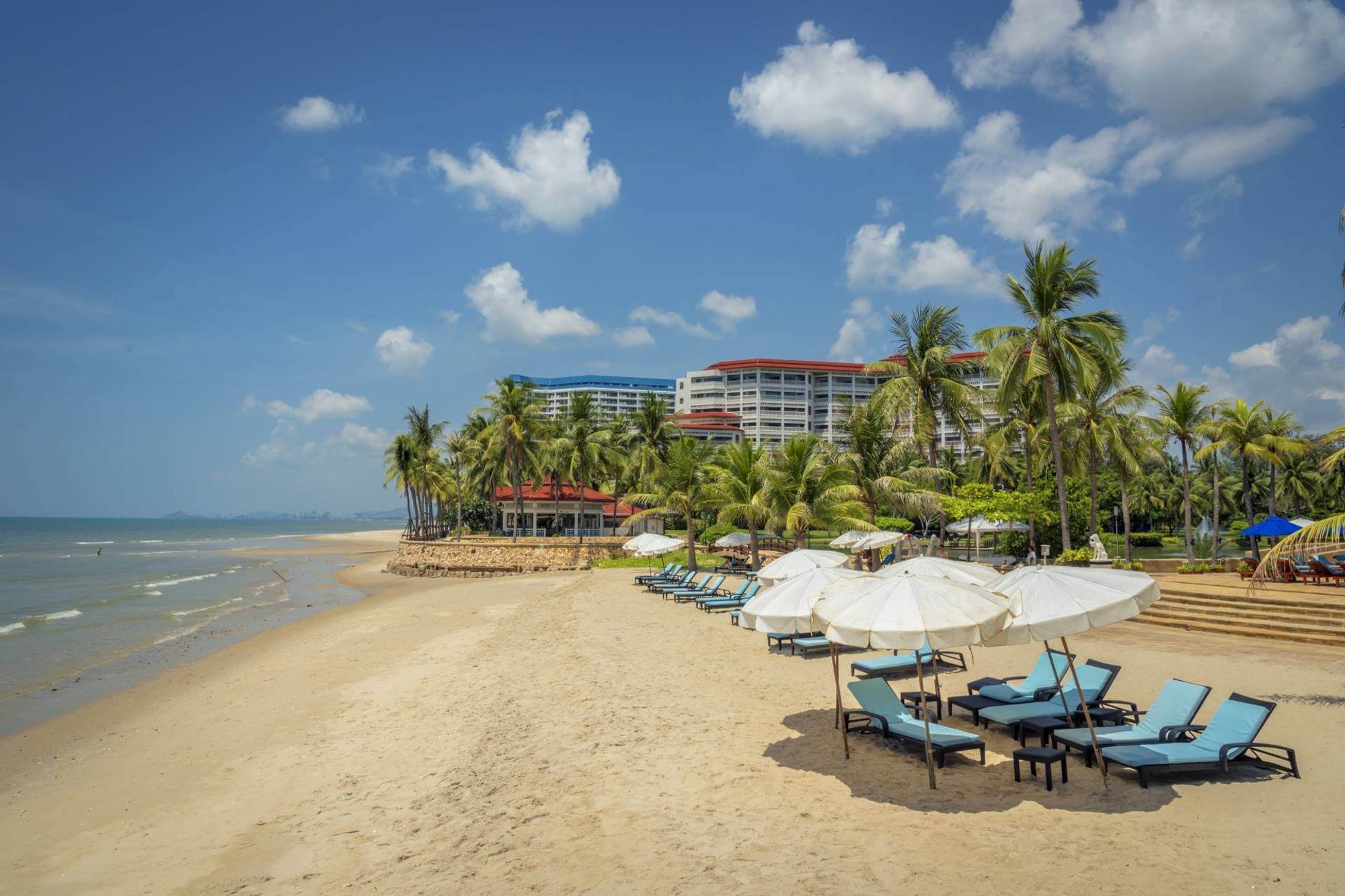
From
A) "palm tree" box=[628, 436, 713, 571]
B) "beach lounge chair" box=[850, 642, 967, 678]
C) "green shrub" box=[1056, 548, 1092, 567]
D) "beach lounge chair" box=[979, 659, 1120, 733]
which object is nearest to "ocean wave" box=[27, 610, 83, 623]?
"palm tree" box=[628, 436, 713, 571]

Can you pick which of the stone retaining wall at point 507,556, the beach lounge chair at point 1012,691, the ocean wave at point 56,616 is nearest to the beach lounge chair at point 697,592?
the beach lounge chair at point 1012,691

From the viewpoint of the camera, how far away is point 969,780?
7438 millimetres

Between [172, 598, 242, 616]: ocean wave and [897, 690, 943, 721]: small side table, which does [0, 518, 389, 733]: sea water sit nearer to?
[172, 598, 242, 616]: ocean wave

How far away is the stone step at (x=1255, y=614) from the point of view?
14117 mm

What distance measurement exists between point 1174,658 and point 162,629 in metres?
27.2

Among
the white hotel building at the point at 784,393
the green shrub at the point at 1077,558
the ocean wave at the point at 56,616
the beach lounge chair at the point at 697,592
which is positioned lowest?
the ocean wave at the point at 56,616

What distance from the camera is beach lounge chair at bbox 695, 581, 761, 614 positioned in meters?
19.5

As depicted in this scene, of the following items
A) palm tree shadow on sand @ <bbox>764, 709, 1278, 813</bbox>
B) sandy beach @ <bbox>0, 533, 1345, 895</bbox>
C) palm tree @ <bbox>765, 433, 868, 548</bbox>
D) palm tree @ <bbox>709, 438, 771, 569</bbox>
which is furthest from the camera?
palm tree @ <bbox>709, 438, 771, 569</bbox>

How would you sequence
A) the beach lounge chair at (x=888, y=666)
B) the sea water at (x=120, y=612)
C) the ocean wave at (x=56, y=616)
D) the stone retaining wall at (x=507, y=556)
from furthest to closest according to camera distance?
1. the stone retaining wall at (x=507, y=556)
2. the ocean wave at (x=56, y=616)
3. the sea water at (x=120, y=612)
4. the beach lounge chair at (x=888, y=666)

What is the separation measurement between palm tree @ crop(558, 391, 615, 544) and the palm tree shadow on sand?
34.2 metres

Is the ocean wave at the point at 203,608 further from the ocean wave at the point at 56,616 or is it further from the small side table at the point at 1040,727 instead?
the small side table at the point at 1040,727

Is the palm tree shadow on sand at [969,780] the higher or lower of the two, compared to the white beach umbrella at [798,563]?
lower

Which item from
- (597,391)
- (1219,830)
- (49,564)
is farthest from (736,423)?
(1219,830)

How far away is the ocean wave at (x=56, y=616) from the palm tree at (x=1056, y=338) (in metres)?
32.1
